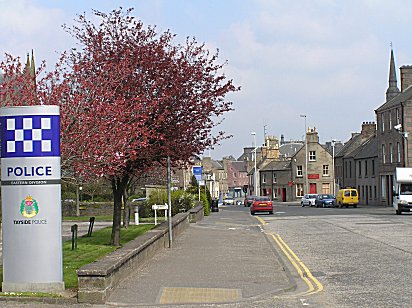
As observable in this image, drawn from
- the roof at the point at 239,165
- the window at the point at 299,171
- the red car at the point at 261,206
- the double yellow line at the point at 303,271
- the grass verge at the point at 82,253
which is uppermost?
the roof at the point at 239,165

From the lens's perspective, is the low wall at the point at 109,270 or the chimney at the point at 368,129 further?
the chimney at the point at 368,129

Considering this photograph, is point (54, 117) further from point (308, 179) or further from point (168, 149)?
point (308, 179)

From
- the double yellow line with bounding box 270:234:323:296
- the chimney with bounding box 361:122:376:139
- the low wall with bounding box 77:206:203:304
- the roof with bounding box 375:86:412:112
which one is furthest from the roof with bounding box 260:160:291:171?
the low wall with bounding box 77:206:203:304

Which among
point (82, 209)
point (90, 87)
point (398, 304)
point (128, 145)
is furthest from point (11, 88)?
point (82, 209)

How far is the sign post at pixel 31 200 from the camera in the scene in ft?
37.8

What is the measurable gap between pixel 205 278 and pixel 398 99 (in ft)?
191

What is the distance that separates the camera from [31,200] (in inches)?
457

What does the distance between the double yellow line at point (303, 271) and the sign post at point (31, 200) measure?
4.47 m

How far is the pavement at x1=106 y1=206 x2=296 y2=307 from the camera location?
11906 mm

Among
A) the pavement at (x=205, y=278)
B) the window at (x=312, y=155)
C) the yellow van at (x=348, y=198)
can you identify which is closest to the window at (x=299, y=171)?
the window at (x=312, y=155)

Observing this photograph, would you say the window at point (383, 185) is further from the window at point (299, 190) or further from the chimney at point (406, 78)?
the window at point (299, 190)

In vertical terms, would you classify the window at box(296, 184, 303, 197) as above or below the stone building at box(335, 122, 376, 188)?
below

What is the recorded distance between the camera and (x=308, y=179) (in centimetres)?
10375

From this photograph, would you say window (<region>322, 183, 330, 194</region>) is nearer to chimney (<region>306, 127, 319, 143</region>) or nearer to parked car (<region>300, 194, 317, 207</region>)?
chimney (<region>306, 127, 319, 143</region>)
